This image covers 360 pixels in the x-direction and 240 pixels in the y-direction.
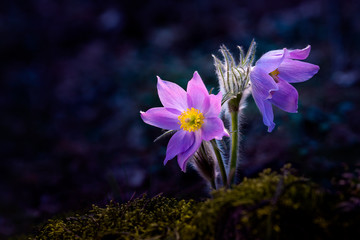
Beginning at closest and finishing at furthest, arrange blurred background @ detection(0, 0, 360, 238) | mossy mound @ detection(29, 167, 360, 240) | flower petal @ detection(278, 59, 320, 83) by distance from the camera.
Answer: mossy mound @ detection(29, 167, 360, 240) → flower petal @ detection(278, 59, 320, 83) → blurred background @ detection(0, 0, 360, 238)

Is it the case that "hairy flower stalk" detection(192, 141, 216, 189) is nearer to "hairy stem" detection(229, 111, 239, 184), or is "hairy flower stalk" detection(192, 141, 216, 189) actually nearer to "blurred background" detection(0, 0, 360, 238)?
"hairy stem" detection(229, 111, 239, 184)

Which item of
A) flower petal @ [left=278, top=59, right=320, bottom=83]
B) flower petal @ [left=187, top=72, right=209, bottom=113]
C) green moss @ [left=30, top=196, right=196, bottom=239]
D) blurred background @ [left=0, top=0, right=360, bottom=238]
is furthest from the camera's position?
blurred background @ [left=0, top=0, right=360, bottom=238]

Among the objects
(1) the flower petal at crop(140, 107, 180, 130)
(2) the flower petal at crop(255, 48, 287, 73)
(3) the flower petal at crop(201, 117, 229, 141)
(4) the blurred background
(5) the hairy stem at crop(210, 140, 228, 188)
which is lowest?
(5) the hairy stem at crop(210, 140, 228, 188)

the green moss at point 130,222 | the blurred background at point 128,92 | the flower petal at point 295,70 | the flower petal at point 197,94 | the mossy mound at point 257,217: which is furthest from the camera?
the blurred background at point 128,92

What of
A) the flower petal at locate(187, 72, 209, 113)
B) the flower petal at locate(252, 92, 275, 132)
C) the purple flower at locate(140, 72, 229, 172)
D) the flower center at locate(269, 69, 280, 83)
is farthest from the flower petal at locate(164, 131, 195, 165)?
the flower center at locate(269, 69, 280, 83)

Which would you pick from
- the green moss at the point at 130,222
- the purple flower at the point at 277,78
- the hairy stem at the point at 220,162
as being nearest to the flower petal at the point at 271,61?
the purple flower at the point at 277,78

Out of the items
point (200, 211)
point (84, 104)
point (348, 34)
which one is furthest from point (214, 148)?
point (348, 34)

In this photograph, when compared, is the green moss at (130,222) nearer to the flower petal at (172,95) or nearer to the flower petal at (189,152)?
the flower petal at (189,152)
